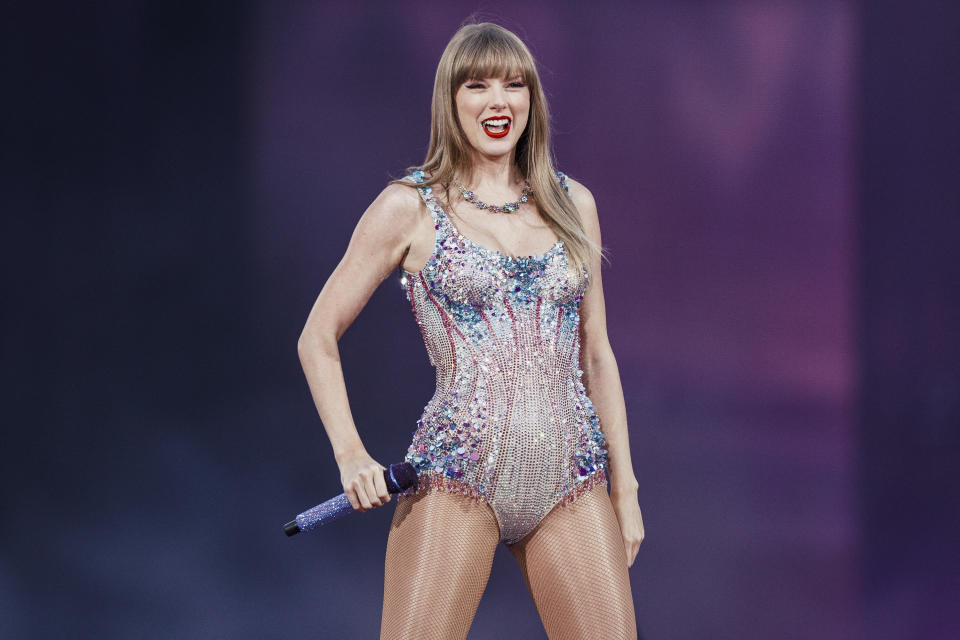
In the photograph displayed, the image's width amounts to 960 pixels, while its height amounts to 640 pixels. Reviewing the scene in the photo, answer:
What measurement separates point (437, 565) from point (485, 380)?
292 mm

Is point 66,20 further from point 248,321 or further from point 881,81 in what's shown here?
point 881,81

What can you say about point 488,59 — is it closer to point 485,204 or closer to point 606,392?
point 485,204

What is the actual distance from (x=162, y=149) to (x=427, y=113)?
0.68 m

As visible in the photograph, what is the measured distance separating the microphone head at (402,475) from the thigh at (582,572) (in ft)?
0.75

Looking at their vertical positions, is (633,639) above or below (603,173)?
below

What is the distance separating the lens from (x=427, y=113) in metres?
2.67

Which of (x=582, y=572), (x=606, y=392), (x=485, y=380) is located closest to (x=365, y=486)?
(x=485, y=380)

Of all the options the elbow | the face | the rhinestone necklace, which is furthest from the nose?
the elbow

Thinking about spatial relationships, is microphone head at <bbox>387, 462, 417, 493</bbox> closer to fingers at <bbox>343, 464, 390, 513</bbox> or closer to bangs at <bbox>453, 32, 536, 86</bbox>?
fingers at <bbox>343, 464, 390, 513</bbox>

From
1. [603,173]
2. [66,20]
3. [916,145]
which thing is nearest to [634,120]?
[603,173]

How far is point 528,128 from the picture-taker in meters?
1.79

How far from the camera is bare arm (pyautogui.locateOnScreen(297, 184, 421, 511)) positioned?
5.42 ft

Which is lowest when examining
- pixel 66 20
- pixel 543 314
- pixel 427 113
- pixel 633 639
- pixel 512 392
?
pixel 633 639

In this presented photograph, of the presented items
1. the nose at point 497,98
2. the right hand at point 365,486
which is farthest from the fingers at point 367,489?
the nose at point 497,98
